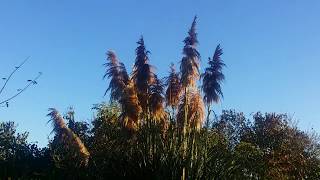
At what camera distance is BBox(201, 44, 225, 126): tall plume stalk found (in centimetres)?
1661

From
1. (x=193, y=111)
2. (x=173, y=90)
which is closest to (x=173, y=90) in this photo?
(x=173, y=90)

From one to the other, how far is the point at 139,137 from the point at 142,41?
3.26 metres

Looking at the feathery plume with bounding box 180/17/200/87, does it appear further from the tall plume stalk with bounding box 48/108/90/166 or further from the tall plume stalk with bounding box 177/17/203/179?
the tall plume stalk with bounding box 48/108/90/166

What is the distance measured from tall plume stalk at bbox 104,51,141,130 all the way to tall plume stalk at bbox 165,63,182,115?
999mm

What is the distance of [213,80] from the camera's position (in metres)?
16.8

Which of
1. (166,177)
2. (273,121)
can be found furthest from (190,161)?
(273,121)

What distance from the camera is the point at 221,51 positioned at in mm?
17266

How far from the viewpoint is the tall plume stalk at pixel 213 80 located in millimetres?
16609

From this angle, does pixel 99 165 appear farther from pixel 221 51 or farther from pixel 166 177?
pixel 221 51

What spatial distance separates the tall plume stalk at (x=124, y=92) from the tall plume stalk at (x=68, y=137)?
7.85ft

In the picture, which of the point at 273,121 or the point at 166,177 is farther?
the point at 273,121

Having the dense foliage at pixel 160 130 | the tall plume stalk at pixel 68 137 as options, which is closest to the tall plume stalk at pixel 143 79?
the dense foliage at pixel 160 130

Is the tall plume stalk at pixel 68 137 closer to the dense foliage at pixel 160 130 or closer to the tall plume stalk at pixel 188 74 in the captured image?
the dense foliage at pixel 160 130

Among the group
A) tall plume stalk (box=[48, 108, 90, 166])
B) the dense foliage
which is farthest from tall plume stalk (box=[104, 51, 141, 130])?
tall plume stalk (box=[48, 108, 90, 166])
